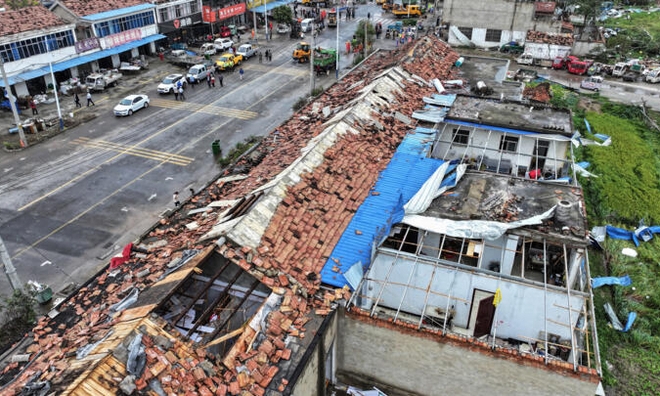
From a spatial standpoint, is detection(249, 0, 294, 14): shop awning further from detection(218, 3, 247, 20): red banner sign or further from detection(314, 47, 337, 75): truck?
detection(314, 47, 337, 75): truck

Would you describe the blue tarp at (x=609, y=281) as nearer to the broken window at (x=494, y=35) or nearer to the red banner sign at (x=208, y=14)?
the broken window at (x=494, y=35)

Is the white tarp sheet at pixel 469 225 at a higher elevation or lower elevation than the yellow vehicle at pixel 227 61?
higher

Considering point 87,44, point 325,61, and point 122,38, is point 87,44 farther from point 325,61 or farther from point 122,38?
point 325,61

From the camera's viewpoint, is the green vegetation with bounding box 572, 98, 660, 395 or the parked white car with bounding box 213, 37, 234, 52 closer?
the green vegetation with bounding box 572, 98, 660, 395

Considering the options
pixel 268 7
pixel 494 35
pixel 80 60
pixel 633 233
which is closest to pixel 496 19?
pixel 494 35

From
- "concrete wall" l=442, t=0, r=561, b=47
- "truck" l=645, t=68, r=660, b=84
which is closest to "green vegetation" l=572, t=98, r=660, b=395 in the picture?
"truck" l=645, t=68, r=660, b=84

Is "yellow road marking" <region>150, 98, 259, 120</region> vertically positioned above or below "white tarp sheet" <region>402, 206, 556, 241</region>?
below

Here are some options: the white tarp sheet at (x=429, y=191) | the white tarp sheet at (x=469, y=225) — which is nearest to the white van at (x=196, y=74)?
the white tarp sheet at (x=429, y=191)

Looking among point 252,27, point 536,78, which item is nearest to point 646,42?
point 536,78
